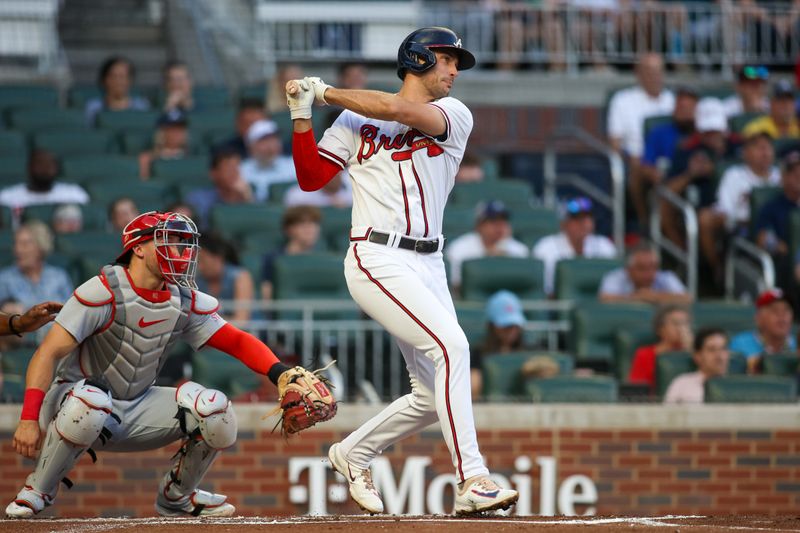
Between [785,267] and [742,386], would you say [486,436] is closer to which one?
[742,386]

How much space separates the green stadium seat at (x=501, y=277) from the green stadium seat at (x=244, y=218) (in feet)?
5.00

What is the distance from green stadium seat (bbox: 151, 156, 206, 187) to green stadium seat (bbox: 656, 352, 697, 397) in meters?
4.06

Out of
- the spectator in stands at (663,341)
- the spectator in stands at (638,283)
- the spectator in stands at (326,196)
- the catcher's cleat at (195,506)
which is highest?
the spectator in stands at (326,196)

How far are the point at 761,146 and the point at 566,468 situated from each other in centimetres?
410

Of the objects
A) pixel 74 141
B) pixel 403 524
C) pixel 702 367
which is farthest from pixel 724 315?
pixel 74 141

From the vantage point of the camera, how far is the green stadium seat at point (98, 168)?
37.7 ft

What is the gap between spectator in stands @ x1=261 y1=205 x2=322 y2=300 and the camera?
10.2 meters

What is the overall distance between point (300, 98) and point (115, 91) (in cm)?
701

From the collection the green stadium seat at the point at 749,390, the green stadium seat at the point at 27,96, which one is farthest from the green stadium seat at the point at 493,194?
the green stadium seat at the point at 27,96

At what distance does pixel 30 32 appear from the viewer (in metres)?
14.3

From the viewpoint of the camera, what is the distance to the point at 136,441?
621 centimetres

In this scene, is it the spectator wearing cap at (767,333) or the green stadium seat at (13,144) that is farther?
the green stadium seat at (13,144)

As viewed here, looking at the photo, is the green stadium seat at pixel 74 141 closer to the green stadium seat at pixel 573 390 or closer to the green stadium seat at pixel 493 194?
the green stadium seat at pixel 493 194

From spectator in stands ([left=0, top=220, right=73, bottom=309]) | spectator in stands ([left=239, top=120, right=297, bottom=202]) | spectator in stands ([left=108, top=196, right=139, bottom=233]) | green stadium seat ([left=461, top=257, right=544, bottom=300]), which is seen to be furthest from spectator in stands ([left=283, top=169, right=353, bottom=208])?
spectator in stands ([left=0, top=220, right=73, bottom=309])
